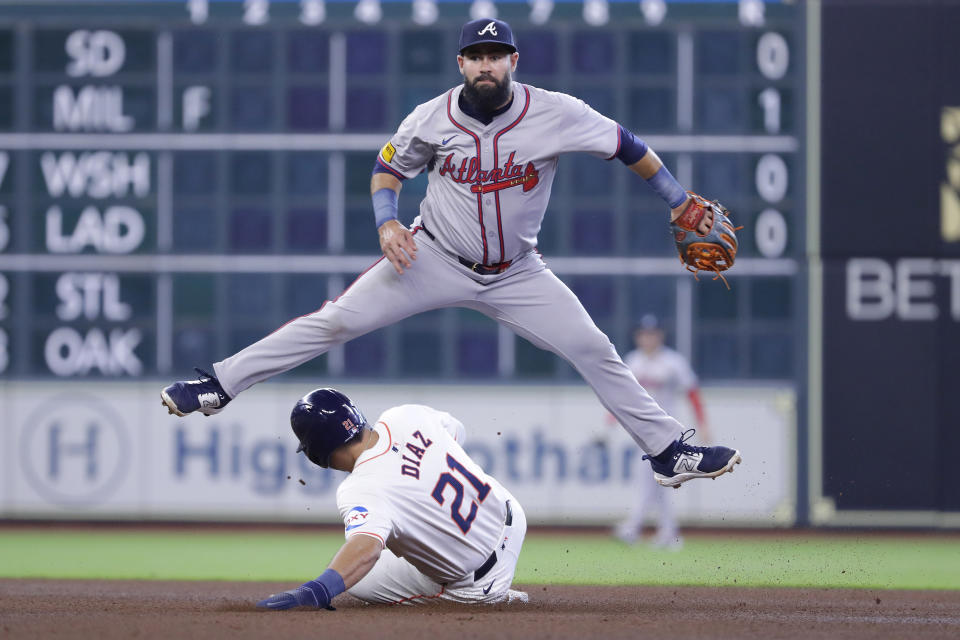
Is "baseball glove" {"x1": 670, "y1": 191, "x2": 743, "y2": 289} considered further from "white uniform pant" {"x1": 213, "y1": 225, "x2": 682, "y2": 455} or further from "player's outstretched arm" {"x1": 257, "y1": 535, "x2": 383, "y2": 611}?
"player's outstretched arm" {"x1": 257, "y1": 535, "x2": 383, "y2": 611}

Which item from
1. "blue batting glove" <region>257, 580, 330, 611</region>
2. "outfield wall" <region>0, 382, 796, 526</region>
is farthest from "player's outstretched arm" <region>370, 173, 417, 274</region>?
"outfield wall" <region>0, 382, 796, 526</region>

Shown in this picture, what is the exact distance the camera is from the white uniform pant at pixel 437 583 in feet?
16.2

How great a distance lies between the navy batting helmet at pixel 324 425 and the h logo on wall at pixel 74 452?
5876 millimetres

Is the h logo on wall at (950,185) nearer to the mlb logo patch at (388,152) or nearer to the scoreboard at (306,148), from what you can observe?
the scoreboard at (306,148)

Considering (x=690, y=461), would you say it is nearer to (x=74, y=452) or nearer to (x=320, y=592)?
(x=320, y=592)

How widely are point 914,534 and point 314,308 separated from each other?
481 centimetres

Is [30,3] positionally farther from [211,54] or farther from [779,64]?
[779,64]

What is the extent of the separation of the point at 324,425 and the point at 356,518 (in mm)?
392

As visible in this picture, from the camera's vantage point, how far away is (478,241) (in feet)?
16.0

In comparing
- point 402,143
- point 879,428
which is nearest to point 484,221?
point 402,143

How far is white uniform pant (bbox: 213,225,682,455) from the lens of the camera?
4875mm

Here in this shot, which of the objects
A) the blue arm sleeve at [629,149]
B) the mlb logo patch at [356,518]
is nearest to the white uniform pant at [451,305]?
the blue arm sleeve at [629,149]

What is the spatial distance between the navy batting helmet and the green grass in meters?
2.65

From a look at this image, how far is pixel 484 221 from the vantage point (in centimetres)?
488
